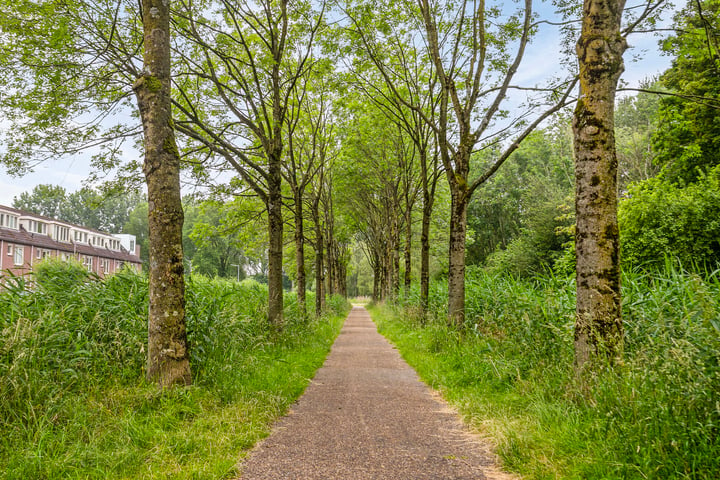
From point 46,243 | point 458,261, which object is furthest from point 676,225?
point 46,243

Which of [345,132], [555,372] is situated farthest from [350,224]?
[555,372]

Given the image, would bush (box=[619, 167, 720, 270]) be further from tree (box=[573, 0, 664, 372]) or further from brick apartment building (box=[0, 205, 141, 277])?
brick apartment building (box=[0, 205, 141, 277])

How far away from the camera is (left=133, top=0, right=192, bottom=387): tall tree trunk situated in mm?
5203

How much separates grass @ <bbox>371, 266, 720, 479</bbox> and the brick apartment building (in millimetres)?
30231

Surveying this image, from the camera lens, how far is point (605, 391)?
3791 millimetres

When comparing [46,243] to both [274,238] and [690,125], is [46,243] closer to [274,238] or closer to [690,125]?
[274,238]

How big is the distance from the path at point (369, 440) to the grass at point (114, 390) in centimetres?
32

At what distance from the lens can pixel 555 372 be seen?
5.20 meters

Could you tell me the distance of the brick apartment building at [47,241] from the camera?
4016cm

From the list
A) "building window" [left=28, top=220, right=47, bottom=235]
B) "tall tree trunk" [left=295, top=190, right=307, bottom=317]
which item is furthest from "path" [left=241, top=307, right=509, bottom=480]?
"building window" [left=28, top=220, right=47, bottom=235]

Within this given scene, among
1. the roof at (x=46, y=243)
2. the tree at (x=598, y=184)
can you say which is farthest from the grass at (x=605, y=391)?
the roof at (x=46, y=243)

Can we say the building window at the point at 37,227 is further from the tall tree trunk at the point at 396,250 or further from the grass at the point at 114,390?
the grass at the point at 114,390

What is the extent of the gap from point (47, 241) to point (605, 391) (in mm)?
56707

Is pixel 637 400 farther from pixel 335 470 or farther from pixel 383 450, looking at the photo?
pixel 335 470
